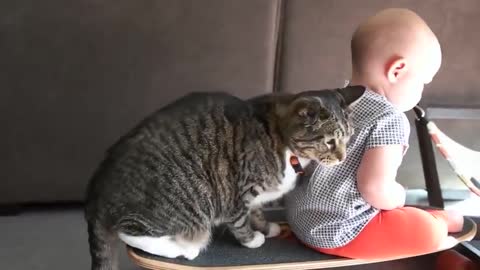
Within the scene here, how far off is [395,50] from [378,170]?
248 mm

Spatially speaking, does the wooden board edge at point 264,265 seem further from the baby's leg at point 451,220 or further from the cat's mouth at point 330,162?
the cat's mouth at point 330,162

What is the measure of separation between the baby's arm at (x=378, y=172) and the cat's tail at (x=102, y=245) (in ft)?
1.68

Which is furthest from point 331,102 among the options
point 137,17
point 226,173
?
point 137,17

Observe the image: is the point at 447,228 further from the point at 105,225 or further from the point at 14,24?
the point at 14,24

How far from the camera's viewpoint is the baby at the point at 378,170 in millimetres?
1223

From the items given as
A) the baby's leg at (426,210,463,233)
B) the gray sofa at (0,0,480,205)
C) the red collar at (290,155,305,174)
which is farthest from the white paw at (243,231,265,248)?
the gray sofa at (0,0,480,205)

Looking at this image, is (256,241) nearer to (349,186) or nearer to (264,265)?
(264,265)

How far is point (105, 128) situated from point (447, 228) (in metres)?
0.93

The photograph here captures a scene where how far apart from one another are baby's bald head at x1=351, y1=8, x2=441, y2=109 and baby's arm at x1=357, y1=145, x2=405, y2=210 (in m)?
0.15

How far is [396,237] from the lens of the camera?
127 centimetres

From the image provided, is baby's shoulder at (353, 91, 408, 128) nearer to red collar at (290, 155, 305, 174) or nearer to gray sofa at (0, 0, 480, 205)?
red collar at (290, 155, 305, 174)

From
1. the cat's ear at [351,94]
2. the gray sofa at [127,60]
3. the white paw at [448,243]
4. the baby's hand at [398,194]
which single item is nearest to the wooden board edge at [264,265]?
the white paw at [448,243]

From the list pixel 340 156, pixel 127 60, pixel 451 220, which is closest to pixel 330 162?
pixel 340 156

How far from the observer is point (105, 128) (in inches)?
66.6
